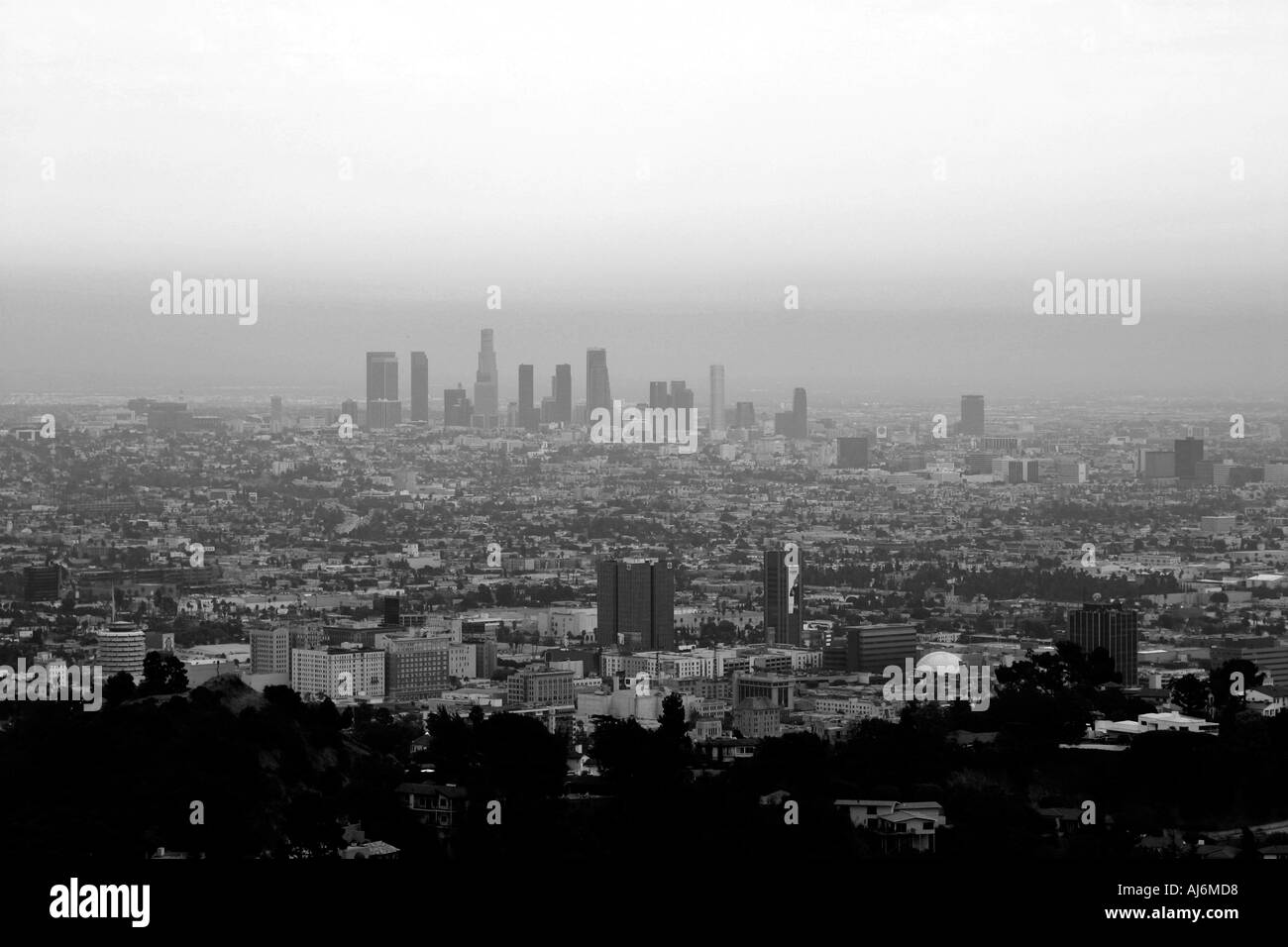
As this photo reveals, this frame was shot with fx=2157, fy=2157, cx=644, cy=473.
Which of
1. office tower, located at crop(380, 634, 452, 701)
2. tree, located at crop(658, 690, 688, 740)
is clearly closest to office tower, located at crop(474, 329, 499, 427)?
office tower, located at crop(380, 634, 452, 701)

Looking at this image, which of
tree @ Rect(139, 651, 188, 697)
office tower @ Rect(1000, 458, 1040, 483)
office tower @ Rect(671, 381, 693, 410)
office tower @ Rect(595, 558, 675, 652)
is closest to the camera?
tree @ Rect(139, 651, 188, 697)

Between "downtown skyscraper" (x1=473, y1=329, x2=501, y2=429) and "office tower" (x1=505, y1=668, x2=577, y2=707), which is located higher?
"downtown skyscraper" (x1=473, y1=329, x2=501, y2=429)

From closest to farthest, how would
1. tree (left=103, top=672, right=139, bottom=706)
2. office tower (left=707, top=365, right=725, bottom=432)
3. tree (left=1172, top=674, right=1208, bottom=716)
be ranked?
tree (left=103, top=672, right=139, bottom=706), tree (left=1172, top=674, right=1208, bottom=716), office tower (left=707, top=365, right=725, bottom=432)

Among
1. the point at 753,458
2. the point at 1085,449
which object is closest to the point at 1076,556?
the point at 1085,449

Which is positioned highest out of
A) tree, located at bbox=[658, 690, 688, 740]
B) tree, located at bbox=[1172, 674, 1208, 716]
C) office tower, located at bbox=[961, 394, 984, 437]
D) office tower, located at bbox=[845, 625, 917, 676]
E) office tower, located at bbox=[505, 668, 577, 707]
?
office tower, located at bbox=[961, 394, 984, 437]

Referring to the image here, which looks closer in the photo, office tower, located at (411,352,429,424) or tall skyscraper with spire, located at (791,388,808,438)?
office tower, located at (411,352,429,424)

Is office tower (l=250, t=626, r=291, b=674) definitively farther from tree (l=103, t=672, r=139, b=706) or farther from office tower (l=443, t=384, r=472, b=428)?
office tower (l=443, t=384, r=472, b=428)

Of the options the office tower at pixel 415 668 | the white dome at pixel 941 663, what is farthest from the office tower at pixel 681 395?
the white dome at pixel 941 663
